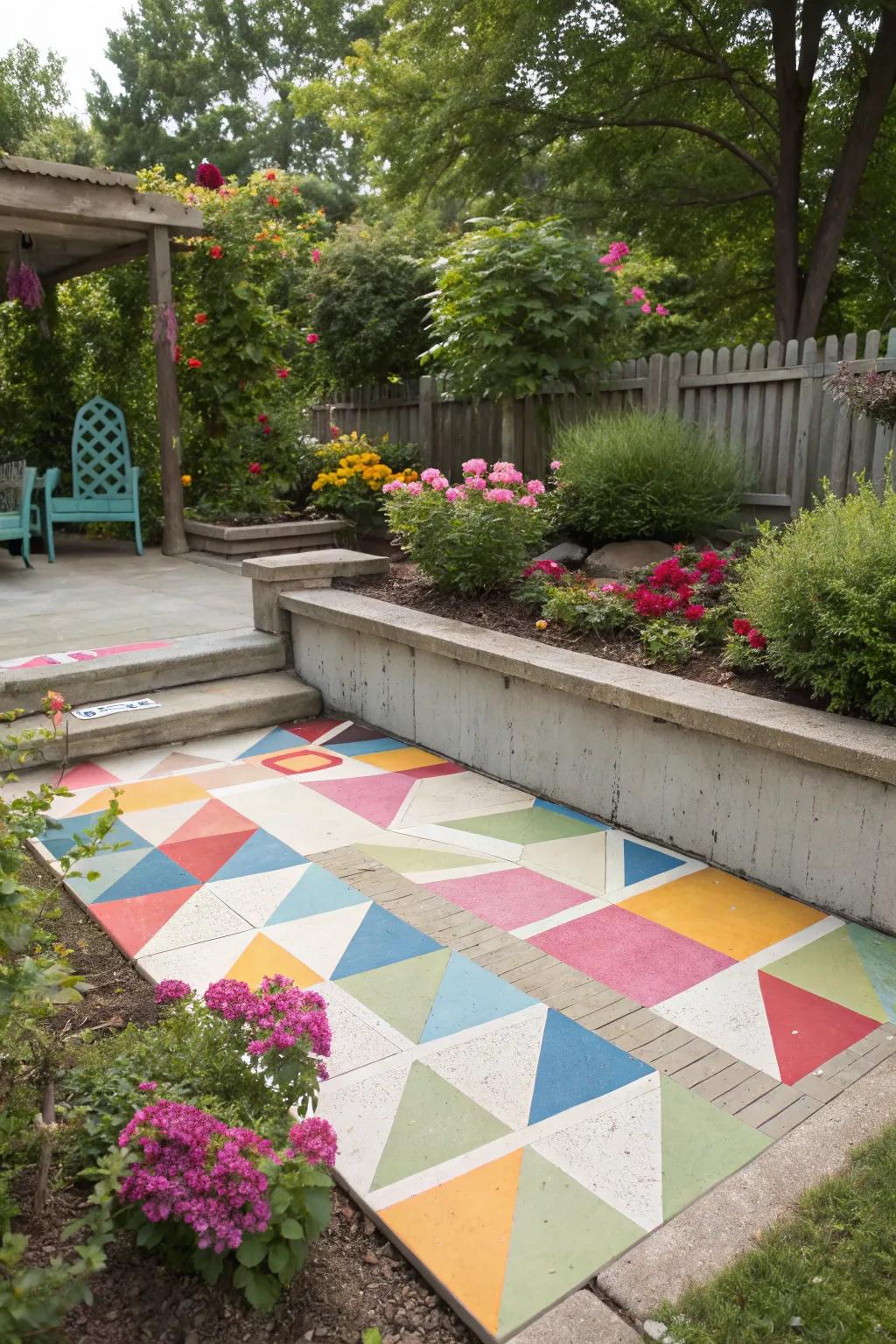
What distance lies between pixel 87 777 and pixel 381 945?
1838mm

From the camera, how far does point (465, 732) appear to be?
168 inches

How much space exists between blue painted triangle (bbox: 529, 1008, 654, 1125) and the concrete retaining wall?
42.0 inches

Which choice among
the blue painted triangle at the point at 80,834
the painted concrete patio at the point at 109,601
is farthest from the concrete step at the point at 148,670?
the blue painted triangle at the point at 80,834

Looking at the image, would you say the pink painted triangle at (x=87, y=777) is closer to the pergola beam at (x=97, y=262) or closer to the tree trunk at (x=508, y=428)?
the tree trunk at (x=508, y=428)

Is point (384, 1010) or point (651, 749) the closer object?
point (384, 1010)

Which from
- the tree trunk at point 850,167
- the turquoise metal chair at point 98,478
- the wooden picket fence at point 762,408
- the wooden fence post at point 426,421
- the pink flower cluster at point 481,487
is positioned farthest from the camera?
the tree trunk at point 850,167

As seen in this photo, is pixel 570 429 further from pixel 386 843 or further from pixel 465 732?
pixel 386 843

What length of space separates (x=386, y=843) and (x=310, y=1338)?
1963 mm

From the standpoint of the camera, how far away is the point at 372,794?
392 centimetres

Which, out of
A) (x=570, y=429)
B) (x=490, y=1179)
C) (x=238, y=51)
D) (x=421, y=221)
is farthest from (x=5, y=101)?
(x=490, y=1179)

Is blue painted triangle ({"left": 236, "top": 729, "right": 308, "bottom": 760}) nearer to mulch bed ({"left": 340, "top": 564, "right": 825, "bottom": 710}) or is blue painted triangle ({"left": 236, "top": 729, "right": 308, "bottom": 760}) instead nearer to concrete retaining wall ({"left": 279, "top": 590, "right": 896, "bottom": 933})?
concrete retaining wall ({"left": 279, "top": 590, "right": 896, "bottom": 933})

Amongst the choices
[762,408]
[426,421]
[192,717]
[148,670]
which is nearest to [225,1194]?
[192,717]

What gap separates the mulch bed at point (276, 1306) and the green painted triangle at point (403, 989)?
60cm

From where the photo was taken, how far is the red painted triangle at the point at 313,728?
4.67 meters
